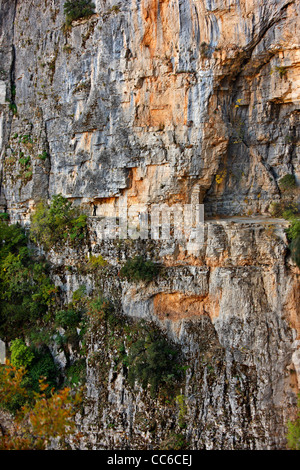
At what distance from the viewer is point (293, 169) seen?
15.6 metres

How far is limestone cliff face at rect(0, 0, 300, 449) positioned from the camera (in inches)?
474

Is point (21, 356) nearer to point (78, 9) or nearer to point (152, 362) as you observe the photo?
point (152, 362)

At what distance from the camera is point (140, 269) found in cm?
1397

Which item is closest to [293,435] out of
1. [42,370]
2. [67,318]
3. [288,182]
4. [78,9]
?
[67,318]

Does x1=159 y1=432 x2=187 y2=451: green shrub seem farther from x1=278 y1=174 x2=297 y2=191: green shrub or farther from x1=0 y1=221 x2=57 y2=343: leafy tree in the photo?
x1=278 y1=174 x2=297 y2=191: green shrub

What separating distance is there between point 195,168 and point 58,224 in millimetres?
7182

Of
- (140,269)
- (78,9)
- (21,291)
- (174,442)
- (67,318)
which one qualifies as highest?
(78,9)

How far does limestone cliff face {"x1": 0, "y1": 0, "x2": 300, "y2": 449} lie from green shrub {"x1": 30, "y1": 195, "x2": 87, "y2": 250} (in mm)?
632

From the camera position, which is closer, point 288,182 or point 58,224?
point 288,182

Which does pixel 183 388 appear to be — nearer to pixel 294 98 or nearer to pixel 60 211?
pixel 60 211

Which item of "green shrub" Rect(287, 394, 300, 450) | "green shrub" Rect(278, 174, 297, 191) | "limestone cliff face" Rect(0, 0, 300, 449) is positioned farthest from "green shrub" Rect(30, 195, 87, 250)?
"green shrub" Rect(287, 394, 300, 450)

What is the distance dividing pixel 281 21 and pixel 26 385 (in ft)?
57.6

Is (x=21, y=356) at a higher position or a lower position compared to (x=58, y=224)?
lower
